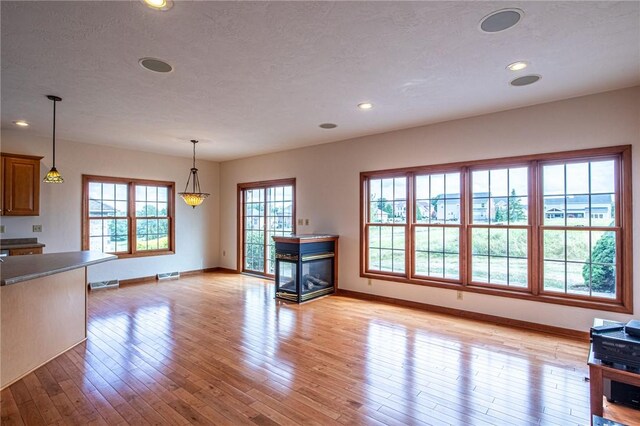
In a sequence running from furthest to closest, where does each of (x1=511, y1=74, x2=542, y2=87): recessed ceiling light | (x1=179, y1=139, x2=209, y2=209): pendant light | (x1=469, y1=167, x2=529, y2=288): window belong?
(x1=179, y1=139, x2=209, y2=209): pendant light < (x1=469, y1=167, x2=529, y2=288): window < (x1=511, y1=74, x2=542, y2=87): recessed ceiling light

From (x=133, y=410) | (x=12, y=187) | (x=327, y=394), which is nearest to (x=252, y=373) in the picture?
(x=327, y=394)

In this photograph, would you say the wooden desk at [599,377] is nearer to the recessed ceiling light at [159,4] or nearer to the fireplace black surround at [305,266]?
the recessed ceiling light at [159,4]

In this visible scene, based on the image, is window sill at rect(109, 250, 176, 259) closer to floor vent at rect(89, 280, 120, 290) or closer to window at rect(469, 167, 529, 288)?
floor vent at rect(89, 280, 120, 290)

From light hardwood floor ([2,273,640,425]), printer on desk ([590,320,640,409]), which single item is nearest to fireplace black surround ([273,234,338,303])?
light hardwood floor ([2,273,640,425])

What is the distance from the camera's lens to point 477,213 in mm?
4668

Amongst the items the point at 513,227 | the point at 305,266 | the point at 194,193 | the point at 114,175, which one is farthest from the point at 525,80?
the point at 114,175

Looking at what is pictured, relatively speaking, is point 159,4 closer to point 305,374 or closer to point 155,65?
point 155,65

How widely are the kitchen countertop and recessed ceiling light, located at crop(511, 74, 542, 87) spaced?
4714 mm

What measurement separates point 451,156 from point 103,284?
6.71 meters

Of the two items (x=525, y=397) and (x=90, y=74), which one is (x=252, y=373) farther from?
(x=90, y=74)

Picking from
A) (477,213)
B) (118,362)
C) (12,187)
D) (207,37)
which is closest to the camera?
(207,37)

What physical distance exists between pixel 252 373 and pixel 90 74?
128 inches

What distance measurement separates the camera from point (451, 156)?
4785mm

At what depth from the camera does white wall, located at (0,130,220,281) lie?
5664mm
